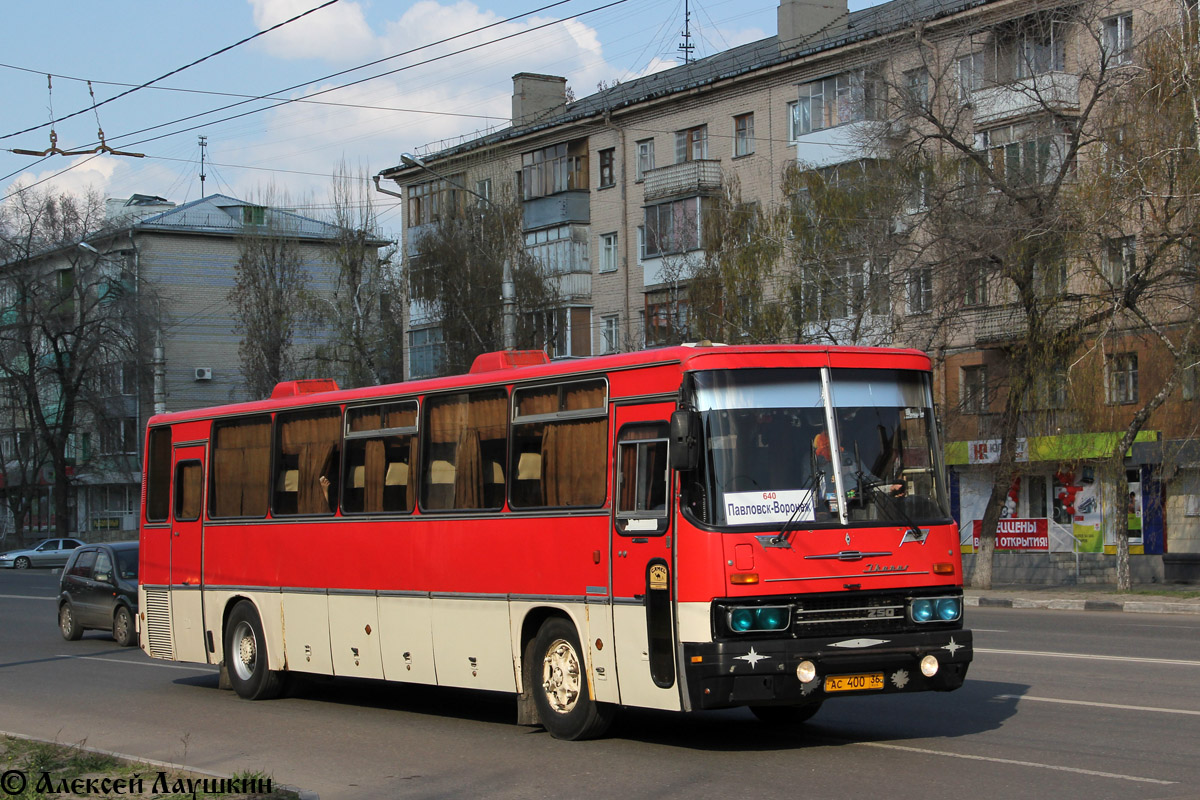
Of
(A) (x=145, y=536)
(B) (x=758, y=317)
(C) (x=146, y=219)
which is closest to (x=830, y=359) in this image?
(A) (x=145, y=536)

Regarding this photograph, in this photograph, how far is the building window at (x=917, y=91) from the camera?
28.8 metres

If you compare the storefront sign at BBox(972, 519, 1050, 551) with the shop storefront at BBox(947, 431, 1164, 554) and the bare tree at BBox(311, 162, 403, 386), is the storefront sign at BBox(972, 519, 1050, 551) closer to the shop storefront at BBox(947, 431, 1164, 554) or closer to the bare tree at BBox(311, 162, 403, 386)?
the shop storefront at BBox(947, 431, 1164, 554)

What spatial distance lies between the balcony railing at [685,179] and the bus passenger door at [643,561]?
1380 inches

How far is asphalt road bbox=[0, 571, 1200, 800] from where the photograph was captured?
848 cm

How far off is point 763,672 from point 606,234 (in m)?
42.5

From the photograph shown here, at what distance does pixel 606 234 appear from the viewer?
50.9 metres

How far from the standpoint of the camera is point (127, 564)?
2209 centimetres

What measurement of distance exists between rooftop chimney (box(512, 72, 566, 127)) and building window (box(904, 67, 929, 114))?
28.4m

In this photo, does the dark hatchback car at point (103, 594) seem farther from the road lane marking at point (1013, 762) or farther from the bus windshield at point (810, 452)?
the road lane marking at point (1013, 762)

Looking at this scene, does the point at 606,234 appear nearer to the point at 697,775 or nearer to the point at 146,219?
the point at 146,219

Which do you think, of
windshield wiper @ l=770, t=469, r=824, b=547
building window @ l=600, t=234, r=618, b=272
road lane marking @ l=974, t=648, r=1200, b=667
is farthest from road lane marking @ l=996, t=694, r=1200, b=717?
building window @ l=600, t=234, r=618, b=272

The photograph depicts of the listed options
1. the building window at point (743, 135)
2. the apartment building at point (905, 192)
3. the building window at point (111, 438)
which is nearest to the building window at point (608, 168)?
the apartment building at point (905, 192)

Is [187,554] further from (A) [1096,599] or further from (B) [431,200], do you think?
(B) [431,200]

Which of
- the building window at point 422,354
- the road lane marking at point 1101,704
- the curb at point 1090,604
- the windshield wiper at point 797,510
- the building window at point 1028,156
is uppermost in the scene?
the building window at point 1028,156
